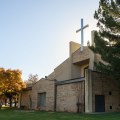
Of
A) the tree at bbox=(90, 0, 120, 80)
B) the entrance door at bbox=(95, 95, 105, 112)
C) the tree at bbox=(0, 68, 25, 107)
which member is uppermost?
the tree at bbox=(90, 0, 120, 80)

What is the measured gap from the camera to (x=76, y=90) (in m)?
25.7

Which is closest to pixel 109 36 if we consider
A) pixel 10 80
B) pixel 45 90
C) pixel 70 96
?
pixel 70 96

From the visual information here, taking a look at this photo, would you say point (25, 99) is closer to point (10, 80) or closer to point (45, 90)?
point (10, 80)

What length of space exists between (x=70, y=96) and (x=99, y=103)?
11.3 feet

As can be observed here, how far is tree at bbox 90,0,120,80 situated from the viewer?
2227cm

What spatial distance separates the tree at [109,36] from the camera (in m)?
22.3

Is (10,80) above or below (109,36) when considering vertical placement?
below

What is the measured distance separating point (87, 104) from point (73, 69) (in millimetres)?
10614

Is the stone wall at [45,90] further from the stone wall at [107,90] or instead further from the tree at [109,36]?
the tree at [109,36]

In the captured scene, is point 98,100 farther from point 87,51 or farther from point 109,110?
point 87,51

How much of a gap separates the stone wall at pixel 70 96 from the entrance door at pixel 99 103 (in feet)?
4.88

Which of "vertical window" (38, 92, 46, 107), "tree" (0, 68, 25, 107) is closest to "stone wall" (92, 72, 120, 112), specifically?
"vertical window" (38, 92, 46, 107)

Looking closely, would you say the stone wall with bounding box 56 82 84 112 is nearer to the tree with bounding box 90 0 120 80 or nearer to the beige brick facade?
the beige brick facade

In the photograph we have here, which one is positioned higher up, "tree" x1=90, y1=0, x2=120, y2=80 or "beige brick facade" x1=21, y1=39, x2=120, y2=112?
"tree" x1=90, y1=0, x2=120, y2=80
